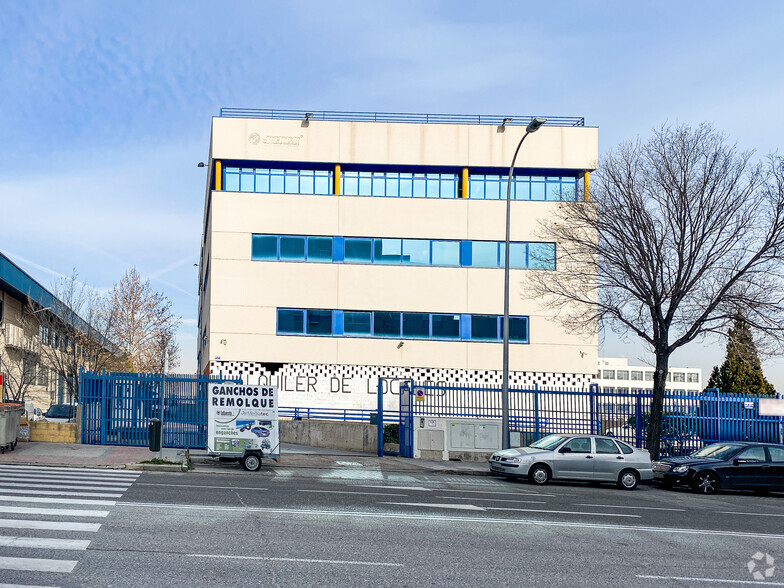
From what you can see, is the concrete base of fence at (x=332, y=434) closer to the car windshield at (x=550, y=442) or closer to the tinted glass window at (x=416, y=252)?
the car windshield at (x=550, y=442)

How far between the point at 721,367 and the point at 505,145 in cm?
1905

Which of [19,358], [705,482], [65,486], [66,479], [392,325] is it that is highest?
[392,325]

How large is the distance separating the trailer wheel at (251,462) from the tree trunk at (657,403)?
509 inches

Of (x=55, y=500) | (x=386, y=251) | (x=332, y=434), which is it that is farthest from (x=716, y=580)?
(x=386, y=251)

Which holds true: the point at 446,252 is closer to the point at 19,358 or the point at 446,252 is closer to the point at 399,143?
the point at 399,143

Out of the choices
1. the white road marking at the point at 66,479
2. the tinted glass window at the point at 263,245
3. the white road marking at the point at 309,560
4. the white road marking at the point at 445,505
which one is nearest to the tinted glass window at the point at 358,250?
the tinted glass window at the point at 263,245

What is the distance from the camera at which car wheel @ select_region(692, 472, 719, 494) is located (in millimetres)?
22062

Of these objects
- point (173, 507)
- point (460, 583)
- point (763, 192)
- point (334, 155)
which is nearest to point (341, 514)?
point (173, 507)

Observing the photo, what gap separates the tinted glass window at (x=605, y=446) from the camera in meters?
22.0

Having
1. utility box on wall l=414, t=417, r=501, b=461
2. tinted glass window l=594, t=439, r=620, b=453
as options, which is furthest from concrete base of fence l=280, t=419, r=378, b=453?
tinted glass window l=594, t=439, r=620, b=453

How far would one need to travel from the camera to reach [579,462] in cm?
2177

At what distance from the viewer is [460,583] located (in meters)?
8.52

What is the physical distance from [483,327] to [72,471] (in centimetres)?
2451

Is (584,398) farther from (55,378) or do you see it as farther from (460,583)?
(55,378)
